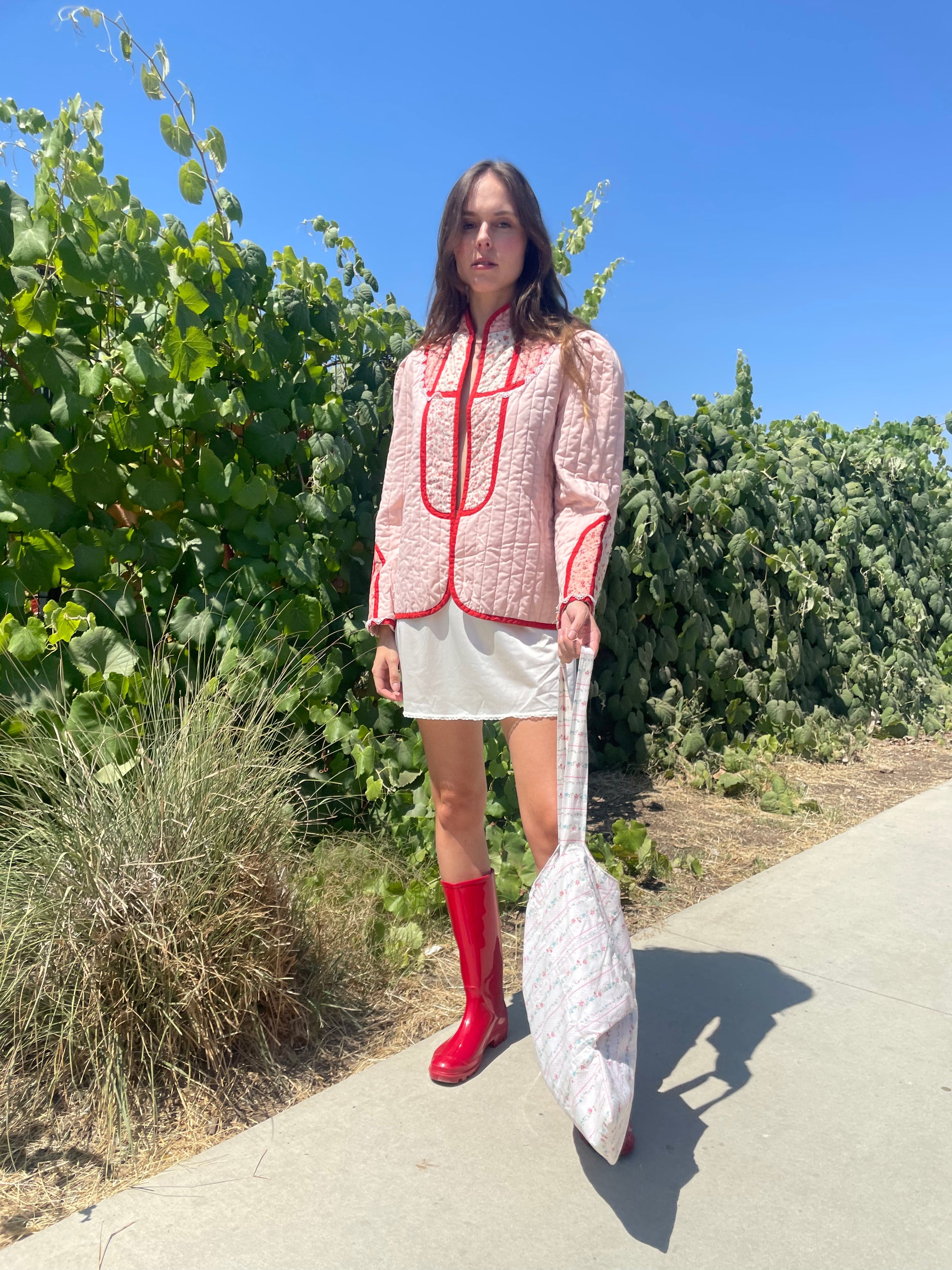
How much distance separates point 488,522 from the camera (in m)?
2.15

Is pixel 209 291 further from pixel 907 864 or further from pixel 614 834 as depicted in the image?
pixel 907 864

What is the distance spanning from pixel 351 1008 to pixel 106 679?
1.05m

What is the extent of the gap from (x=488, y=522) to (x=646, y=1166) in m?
1.32

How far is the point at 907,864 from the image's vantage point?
3.80 meters

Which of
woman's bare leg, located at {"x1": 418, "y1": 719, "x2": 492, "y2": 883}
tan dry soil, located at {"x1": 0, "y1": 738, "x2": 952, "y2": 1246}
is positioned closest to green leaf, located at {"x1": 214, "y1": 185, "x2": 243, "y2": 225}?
woman's bare leg, located at {"x1": 418, "y1": 719, "x2": 492, "y2": 883}

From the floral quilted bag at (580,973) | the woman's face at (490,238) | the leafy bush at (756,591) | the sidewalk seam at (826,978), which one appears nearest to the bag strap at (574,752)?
the floral quilted bag at (580,973)

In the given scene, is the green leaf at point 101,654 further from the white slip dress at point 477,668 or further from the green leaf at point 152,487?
the white slip dress at point 477,668

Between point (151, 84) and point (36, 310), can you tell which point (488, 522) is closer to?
point (36, 310)

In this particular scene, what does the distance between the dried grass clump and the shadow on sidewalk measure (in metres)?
0.82

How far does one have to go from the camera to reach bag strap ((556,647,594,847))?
196 cm

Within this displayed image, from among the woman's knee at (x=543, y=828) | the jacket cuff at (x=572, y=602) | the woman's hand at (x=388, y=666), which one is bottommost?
the woman's knee at (x=543, y=828)

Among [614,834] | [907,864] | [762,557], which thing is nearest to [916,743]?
[762,557]

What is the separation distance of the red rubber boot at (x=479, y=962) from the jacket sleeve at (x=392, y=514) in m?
0.67

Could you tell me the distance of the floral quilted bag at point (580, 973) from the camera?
180cm
